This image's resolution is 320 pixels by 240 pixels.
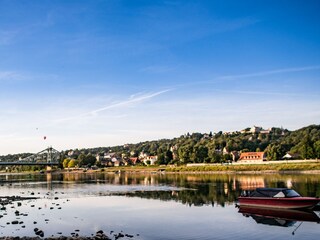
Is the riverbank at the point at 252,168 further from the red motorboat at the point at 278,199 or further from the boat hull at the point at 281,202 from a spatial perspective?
the boat hull at the point at 281,202

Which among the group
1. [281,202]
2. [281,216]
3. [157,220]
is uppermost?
[281,202]

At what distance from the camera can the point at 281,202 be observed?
4425 cm

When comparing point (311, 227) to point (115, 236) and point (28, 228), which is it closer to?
point (115, 236)

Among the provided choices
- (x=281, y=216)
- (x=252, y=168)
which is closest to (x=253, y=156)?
(x=252, y=168)

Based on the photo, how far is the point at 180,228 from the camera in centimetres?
3459

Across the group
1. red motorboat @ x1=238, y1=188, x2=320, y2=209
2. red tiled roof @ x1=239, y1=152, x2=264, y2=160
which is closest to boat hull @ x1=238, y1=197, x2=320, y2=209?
red motorboat @ x1=238, y1=188, x2=320, y2=209

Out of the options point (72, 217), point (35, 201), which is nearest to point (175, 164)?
point (35, 201)

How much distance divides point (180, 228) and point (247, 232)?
5.68 m

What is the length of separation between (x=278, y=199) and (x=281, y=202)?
44 centimetres

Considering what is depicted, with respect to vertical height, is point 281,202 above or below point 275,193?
below

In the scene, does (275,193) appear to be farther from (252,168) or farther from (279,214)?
(252,168)

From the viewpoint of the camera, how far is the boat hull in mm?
42656

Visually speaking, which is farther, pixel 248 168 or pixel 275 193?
pixel 248 168

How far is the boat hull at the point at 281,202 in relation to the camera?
42656 mm
